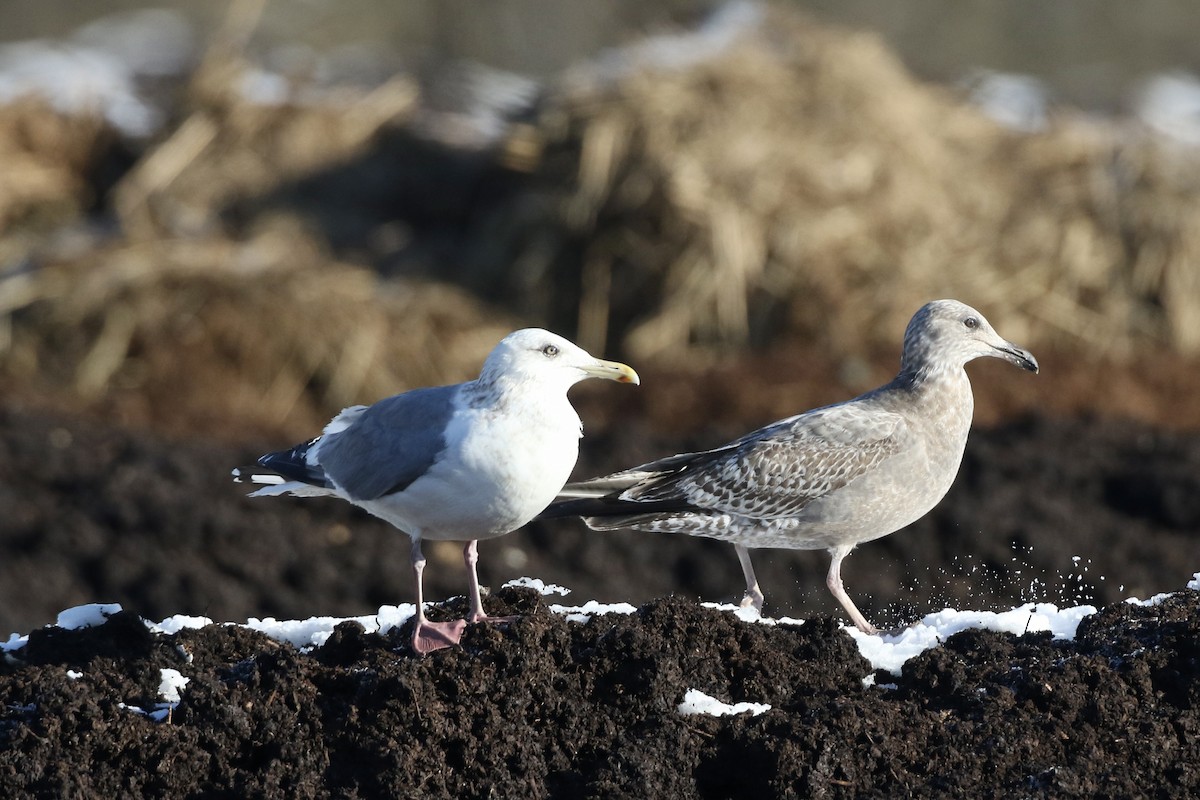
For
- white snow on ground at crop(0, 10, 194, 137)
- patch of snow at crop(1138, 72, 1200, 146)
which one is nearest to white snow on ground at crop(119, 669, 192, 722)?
white snow on ground at crop(0, 10, 194, 137)

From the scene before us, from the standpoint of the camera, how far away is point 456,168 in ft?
45.9

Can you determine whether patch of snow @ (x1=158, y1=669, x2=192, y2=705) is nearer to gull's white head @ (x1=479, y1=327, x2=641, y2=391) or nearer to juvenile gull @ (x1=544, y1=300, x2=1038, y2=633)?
gull's white head @ (x1=479, y1=327, x2=641, y2=391)

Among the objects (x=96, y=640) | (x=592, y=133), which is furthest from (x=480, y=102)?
(x=96, y=640)

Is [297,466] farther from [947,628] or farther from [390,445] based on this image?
[947,628]

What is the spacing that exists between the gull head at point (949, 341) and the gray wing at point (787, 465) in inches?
9.7

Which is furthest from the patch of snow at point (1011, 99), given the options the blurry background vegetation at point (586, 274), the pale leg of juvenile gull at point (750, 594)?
the pale leg of juvenile gull at point (750, 594)

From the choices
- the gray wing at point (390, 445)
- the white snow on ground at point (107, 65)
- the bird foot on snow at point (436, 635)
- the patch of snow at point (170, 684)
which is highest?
the gray wing at point (390, 445)

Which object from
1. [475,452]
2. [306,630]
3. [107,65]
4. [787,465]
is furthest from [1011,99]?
[475,452]

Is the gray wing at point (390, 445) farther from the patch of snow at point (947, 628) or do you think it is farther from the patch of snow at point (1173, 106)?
the patch of snow at point (1173, 106)

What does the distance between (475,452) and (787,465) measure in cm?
149

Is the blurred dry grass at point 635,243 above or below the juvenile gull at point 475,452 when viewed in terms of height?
below

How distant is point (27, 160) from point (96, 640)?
32.3 ft

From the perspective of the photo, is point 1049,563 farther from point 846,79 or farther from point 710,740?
point 846,79

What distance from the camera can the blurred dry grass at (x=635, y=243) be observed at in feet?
37.5
